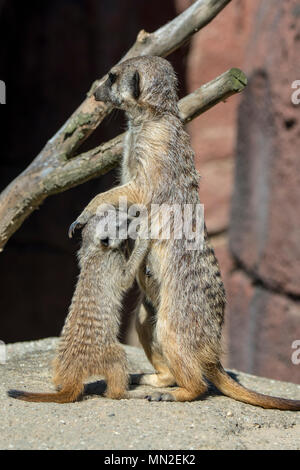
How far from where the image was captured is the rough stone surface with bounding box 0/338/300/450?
8.54 feet

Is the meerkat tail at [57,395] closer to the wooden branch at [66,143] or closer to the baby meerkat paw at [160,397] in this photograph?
the baby meerkat paw at [160,397]

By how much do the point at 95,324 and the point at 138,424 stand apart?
46cm

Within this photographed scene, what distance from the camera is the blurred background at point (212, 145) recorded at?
5.55 meters

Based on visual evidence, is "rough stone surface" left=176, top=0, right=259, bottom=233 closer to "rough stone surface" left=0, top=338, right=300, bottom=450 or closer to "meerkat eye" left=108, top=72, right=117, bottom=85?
"meerkat eye" left=108, top=72, right=117, bottom=85

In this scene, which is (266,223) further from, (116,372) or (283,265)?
(116,372)

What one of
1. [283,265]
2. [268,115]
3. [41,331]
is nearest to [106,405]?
[283,265]

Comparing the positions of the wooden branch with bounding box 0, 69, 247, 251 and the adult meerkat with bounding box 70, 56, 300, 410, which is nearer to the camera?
the adult meerkat with bounding box 70, 56, 300, 410

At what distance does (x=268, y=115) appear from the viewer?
5723 millimetres

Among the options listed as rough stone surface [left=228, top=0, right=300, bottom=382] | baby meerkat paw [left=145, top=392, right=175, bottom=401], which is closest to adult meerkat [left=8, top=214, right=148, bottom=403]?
baby meerkat paw [left=145, top=392, right=175, bottom=401]

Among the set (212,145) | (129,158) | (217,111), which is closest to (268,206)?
(212,145)

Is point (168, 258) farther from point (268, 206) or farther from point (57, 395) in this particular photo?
point (268, 206)

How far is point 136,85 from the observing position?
3291mm

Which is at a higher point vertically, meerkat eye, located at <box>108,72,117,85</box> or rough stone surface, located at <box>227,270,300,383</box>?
meerkat eye, located at <box>108,72,117,85</box>

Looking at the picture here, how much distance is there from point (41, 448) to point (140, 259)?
37.4 inches
